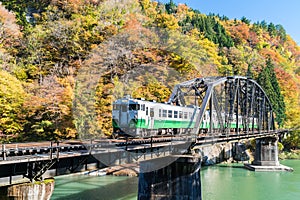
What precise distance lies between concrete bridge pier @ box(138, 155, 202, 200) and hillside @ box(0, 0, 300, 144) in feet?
45.0

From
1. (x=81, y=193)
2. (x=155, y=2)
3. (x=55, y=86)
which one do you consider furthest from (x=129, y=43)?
(x=155, y=2)

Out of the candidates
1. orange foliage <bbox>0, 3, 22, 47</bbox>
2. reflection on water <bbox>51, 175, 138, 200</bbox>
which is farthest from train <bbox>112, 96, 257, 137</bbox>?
orange foliage <bbox>0, 3, 22, 47</bbox>

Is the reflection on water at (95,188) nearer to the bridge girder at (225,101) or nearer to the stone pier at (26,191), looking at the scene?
the bridge girder at (225,101)

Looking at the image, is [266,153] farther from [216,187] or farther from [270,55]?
[270,55]

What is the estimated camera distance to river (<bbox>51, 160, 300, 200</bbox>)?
85.4 ft

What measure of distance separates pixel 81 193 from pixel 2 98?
44.8 feet

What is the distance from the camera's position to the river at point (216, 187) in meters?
26.0

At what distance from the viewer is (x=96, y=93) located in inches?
1436

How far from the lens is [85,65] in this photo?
43.2 meters

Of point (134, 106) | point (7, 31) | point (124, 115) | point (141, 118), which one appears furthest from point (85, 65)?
point (141, 118)

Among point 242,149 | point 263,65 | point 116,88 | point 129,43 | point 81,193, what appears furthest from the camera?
point 263,65

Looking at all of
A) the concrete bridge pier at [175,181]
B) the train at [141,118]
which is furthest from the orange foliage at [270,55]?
the concrete bridge pier at [175,181]

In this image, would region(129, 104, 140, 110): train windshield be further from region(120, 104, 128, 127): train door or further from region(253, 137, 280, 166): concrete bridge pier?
region(253, 137, 280, 166): concrete bridge pier

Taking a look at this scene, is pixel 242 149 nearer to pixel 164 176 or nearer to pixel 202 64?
pixel 202 64
